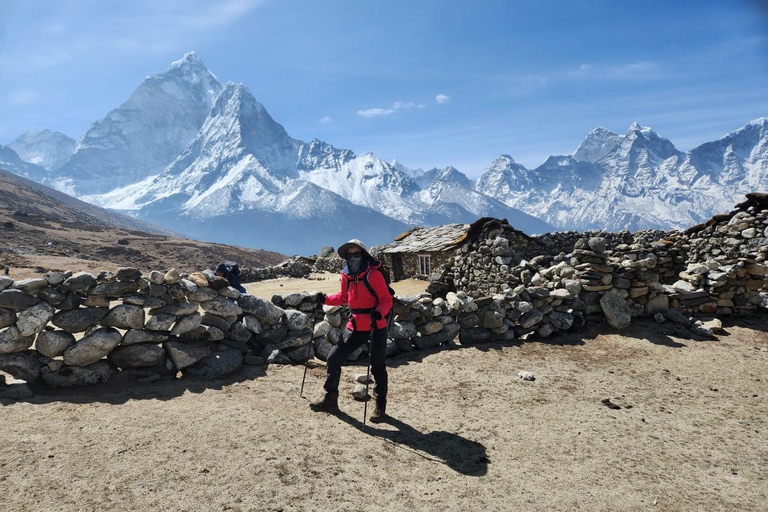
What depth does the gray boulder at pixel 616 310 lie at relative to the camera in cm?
912

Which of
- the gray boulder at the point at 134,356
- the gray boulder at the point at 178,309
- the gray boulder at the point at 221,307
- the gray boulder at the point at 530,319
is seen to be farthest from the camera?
the gray boulder at the point at 530,319

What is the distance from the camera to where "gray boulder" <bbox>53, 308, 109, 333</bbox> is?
18.0 feet

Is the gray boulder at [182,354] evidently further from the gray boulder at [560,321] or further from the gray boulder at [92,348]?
the gray boulder at [560,321]

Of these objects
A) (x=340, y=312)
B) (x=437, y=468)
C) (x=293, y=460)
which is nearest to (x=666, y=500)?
(x=437, y=468)

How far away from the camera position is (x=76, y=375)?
17.9 ft

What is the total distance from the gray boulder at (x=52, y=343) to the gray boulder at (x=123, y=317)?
48 cm

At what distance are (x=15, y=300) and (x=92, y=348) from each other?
1056 millimetres

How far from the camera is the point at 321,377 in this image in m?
6.66

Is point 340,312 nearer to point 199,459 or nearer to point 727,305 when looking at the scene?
point 199,459

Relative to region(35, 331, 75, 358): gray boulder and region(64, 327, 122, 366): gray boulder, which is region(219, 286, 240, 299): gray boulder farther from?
region(35, 331, 75, 358): gray boulder

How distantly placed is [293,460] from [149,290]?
3.54 m

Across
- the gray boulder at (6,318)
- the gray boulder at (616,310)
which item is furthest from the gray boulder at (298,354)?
the gray boulder at (616,310)

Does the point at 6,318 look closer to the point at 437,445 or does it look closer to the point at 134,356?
the point at 134,356

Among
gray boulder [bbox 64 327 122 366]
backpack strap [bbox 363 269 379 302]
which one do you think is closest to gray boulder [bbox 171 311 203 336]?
gray boulder [bbox 64 327 122 366]
